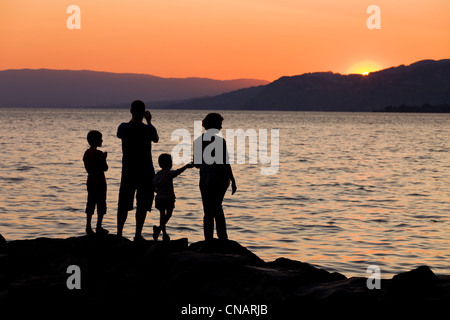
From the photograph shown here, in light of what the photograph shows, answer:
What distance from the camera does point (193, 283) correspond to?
347 inches

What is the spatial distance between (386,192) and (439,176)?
867 centimetres

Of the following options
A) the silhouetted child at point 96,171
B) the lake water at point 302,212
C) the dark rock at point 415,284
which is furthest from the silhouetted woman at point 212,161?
the lake water at point 302,212

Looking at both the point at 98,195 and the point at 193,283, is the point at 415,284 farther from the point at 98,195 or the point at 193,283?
the point at 98,195

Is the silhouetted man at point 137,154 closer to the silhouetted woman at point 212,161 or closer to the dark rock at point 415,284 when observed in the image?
the silhouetted woman at point 212,161

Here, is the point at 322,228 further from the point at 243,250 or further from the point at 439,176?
the point at 439,176

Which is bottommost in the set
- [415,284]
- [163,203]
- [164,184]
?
[415,284]

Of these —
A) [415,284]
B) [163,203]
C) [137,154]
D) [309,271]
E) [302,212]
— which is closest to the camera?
[415,284]

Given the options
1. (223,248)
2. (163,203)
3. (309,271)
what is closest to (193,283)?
(223,248)

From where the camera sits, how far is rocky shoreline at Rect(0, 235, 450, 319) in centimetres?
836

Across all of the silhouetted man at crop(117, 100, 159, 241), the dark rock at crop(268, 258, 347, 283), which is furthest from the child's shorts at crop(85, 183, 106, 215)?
the dark rock at crop(268, 258, 347, 283)

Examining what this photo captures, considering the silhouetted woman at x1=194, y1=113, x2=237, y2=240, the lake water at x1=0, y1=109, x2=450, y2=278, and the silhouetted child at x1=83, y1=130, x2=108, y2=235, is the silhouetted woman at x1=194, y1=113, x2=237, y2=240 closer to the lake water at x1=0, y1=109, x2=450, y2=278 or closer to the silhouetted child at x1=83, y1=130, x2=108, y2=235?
the silhouetted child at x1=83, y1=130, x2=108, y2=235

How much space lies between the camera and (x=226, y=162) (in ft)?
33.8

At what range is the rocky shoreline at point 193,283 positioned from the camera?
8359 millimetres
